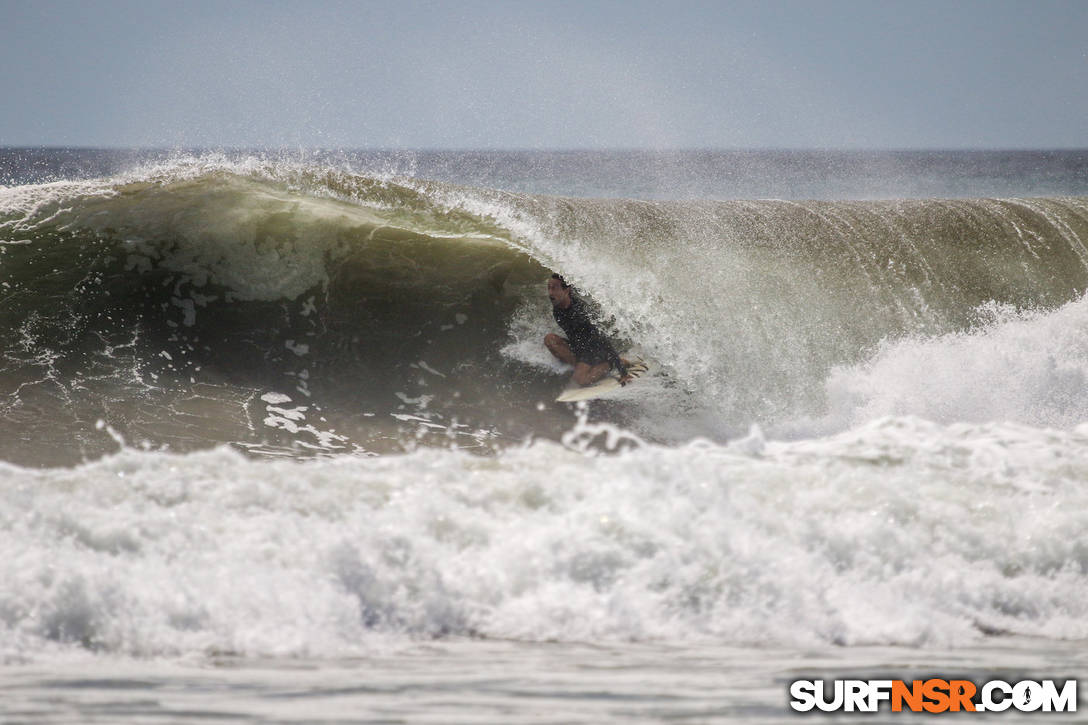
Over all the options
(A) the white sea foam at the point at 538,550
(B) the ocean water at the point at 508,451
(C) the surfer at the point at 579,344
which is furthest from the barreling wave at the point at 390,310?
(A) the white sea foam at the point at 538,550

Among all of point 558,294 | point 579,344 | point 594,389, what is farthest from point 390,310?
point 594,389

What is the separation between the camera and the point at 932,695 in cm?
302

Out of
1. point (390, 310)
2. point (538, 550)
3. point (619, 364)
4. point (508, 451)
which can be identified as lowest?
point (538, 550)

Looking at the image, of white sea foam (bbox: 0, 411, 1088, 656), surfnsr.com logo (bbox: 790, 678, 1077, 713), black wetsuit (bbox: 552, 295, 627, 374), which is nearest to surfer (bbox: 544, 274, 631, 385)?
black wetsuit (bbox: 552, 295, 627, 374)

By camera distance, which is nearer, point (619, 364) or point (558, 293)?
point (619, 364)

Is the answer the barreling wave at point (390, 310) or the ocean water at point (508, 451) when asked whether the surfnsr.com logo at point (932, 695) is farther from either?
the barreling wave at point (390, 310)

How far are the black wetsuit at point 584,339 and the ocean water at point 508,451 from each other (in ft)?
0.75

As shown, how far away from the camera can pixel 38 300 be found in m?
7.62

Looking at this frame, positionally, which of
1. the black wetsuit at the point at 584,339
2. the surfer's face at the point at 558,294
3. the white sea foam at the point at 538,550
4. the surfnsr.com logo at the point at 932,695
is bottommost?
the surfnsr.com logo at the point at 932,695

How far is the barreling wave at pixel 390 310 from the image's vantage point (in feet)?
22.6

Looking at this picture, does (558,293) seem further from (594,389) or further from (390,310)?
(390,310)

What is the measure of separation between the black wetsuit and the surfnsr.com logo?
4483 millimetres

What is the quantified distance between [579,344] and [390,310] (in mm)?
1476

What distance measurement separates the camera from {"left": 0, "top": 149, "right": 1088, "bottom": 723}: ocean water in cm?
344
